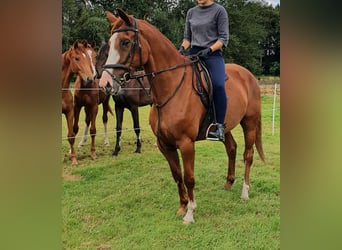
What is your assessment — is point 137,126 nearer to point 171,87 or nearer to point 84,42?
point 171,87

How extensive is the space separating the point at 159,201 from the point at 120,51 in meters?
1.04

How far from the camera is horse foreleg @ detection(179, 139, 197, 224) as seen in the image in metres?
1.93

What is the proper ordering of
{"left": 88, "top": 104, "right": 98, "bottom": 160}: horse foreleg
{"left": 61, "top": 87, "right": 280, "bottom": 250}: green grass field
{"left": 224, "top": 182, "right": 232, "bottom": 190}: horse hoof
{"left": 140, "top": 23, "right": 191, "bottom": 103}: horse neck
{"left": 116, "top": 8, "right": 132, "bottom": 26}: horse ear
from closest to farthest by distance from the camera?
{"left": 116, "top": 8, "right": 132, "bottom": 26}: horse ear, {"left": 61, "top": 87, "right": 280, "bottom": 250}: green grass field, {"left": 140, "top": 23, "right": 191, "bottom": 103}: horse neck, {"left": 88, "top": 104, "right": 98, "bottom": 160}: horse foreleg, {"left": 224, "top": 182, "right": 232, "bottom": 190}: horse hoof

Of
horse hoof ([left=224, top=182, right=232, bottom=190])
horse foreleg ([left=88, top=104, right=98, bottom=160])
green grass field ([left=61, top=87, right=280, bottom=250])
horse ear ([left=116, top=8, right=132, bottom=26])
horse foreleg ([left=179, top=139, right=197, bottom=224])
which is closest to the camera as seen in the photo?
horse ear ([left=116, top=8, right=132, bottom=26])

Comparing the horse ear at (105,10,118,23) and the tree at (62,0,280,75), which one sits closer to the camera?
the tree at (62,0,280,75)

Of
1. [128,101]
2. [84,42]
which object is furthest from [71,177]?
[128,101]

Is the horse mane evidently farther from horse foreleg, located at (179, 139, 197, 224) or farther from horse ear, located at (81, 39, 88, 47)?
horse foreleg, located at (179, 139, 197, 224)

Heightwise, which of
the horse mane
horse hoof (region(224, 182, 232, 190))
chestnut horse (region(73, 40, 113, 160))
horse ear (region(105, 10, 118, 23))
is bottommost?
horse hoof (region(224, 182, 232, 190))

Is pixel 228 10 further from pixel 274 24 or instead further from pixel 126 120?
pixel 126 120

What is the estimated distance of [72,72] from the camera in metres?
1.76

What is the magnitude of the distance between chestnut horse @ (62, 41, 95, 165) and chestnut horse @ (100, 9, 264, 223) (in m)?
0.19

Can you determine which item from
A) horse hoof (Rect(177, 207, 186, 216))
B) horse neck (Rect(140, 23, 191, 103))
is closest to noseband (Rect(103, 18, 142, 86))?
horse neck (Rect(140, 23, 191, 103))
